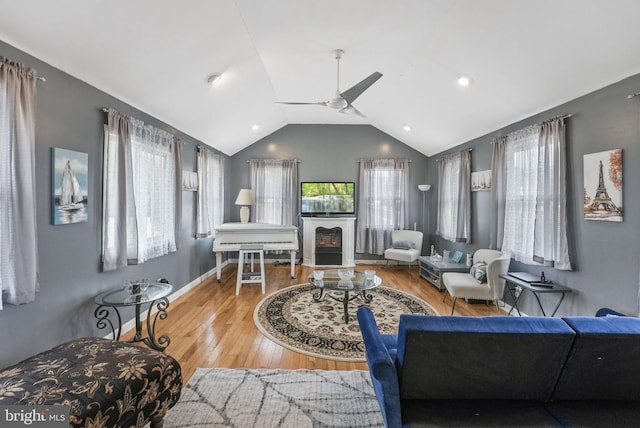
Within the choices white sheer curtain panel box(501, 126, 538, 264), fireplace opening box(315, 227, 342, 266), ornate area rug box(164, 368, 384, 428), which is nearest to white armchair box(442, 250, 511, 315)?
white sheer curtain panel box(501, 126, 538, 264)

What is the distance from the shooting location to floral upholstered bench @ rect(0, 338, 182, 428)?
4.13ft

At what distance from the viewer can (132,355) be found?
1619mm

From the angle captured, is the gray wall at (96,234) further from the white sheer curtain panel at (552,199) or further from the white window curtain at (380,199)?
the white window curtain at (380,199)

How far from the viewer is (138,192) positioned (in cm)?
312

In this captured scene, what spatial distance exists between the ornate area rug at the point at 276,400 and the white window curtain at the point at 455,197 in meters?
3.43

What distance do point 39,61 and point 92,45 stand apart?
380 mm

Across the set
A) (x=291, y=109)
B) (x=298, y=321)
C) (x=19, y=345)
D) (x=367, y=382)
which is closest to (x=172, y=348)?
(x=19, y=345)

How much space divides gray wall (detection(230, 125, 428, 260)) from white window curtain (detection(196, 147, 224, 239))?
74cm

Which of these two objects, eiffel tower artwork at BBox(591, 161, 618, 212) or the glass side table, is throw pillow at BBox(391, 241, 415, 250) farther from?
the glass side table

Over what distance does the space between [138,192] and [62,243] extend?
102 cm

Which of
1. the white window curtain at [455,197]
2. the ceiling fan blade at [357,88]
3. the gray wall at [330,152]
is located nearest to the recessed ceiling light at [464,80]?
the ceiling fan blade at [357,88]

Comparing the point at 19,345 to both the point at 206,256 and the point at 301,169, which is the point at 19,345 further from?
the point at 301,169

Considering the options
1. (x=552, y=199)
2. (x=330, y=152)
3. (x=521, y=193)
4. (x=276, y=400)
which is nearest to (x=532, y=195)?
(x=521, y=193)

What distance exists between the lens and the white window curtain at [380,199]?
20.4ft
